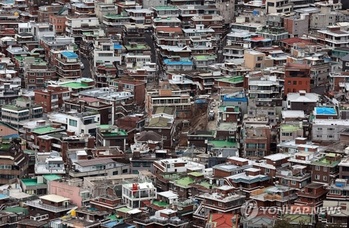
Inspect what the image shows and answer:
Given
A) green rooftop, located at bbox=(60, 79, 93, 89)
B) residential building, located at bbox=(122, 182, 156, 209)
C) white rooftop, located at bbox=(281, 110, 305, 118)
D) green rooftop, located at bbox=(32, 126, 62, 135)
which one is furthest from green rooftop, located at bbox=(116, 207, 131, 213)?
green rooftop, located at bbox=(60, 79, 93, 89)

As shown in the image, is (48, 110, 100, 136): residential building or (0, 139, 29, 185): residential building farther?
(48, 110, 100, 136): residential building

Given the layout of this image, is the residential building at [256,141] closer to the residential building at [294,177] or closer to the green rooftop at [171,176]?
the green rooftop at [171,176]

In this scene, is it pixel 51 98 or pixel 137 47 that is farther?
pixel 137 47

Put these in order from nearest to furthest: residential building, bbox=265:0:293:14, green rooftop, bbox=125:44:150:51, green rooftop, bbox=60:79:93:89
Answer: green rooftop, bbox=60:79:93:89 < green rooftop, bbox=125:44:150:51 < residential building, bbox=265:0:293:14

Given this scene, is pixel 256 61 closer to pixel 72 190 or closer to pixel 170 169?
pixel 170 169

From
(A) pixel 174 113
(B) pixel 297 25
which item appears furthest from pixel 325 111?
(B) pixel 297 25

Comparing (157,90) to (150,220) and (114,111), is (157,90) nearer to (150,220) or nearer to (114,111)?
(114,111)

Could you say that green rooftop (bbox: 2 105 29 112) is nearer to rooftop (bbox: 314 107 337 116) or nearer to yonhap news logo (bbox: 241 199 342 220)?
rooftop (bbox: 314 107 337 116)
